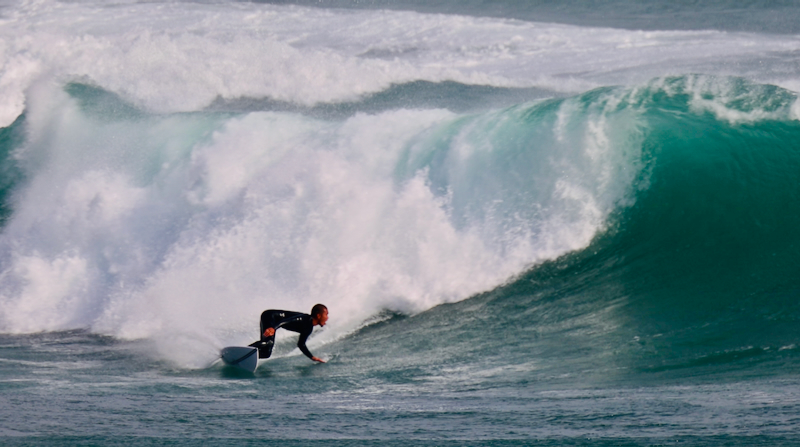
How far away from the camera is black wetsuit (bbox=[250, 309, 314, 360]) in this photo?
242 inches

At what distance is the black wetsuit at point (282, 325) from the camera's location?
615cm

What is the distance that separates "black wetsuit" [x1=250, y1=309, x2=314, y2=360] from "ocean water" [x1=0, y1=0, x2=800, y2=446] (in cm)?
17

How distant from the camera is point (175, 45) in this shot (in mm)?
12906

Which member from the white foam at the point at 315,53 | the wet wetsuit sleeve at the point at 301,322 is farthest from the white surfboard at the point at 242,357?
the white foam at the point at 315,53

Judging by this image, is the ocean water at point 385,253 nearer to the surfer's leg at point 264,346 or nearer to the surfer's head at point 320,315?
the surfer's leg at point 264,346

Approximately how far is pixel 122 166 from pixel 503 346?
6294 millimetres

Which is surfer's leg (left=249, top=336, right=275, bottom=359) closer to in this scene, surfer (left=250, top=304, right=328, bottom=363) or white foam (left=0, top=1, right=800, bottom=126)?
surfer (left=250, top=304, right=328, bottom=363)

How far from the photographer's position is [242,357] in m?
5.98

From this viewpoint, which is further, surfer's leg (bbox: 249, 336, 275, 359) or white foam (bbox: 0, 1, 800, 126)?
white foam (bbox: 0, 1, 800, 126)

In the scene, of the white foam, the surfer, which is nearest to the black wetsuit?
the surfer

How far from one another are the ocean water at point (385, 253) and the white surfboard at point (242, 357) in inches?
4.2

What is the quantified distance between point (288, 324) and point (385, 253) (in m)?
2.02

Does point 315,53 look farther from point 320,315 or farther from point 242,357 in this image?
point 242,357

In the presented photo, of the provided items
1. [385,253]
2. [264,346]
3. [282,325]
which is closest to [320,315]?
[282,325]
